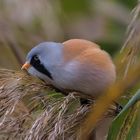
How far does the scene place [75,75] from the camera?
195 cm

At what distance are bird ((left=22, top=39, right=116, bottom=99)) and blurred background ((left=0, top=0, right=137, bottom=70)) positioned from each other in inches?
3.6

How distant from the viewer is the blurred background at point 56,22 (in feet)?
6.67

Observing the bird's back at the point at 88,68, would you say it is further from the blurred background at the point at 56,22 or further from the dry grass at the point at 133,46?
the dry grass at the point at 133,46

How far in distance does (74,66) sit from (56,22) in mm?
327

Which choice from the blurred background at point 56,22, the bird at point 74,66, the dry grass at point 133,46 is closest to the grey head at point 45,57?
the bird at point 74,66

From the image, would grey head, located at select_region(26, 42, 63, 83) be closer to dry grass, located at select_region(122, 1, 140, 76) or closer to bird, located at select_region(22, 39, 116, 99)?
bird, located at select_region(22, 39, 116, 99)

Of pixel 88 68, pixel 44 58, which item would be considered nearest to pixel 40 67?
pixel 44 58

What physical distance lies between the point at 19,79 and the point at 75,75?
0.56 metres

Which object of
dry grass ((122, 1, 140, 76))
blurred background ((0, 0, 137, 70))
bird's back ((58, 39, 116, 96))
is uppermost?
dry grass ((122, 1, 140, 76))

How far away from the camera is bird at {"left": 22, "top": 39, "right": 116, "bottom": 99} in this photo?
6.26ft

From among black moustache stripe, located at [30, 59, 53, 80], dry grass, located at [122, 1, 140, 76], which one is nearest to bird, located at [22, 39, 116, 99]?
black moustache stripe, located at [30, 59, 53, 80]

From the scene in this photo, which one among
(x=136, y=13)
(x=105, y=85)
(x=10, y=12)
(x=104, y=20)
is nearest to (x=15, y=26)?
(x=10, y=12)

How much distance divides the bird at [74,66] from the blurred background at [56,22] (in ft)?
0.30

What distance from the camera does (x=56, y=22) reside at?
2229 mm
